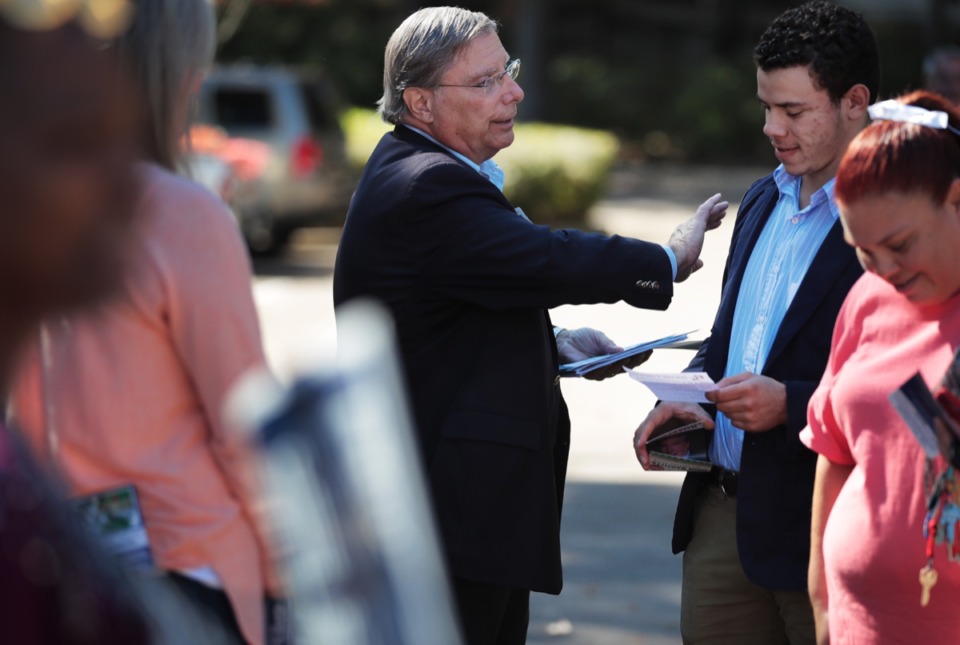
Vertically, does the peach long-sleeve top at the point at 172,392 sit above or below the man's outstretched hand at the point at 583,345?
above

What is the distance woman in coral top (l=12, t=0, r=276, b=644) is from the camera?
2.22 metres

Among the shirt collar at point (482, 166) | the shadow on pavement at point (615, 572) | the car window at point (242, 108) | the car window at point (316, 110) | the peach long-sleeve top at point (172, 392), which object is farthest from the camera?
the car window at point (316, 110)

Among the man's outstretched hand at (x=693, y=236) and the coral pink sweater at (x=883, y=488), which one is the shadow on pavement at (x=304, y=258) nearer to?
the man's outstretched hand at (x=693, y=236)

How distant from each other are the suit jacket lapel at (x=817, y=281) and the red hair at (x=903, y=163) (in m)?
0.53

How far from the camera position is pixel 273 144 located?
16.4 meters

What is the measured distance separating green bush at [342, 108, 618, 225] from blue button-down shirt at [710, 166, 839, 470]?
46.7ft

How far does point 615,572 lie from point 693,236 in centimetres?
279

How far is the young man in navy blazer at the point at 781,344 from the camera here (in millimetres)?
3137

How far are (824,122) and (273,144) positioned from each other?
13709mm

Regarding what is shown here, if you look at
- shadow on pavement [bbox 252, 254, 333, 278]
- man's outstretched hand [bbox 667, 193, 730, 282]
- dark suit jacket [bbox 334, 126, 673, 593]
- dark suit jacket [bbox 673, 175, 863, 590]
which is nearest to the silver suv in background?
shadow on pavement [bbox 252, 254, 333, 278]

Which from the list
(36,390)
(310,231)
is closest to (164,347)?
(36,390)

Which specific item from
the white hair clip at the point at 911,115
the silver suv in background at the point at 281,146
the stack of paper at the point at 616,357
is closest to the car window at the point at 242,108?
the silver suv in background at the point at 281,146

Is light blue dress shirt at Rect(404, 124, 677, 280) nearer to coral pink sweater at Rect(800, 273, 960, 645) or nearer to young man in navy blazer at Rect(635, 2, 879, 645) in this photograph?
young man in navy blazer at Rect(635, 2, 879, 645)

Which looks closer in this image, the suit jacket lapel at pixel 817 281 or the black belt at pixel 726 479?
the suit jacket lapel at pixel 817 281
